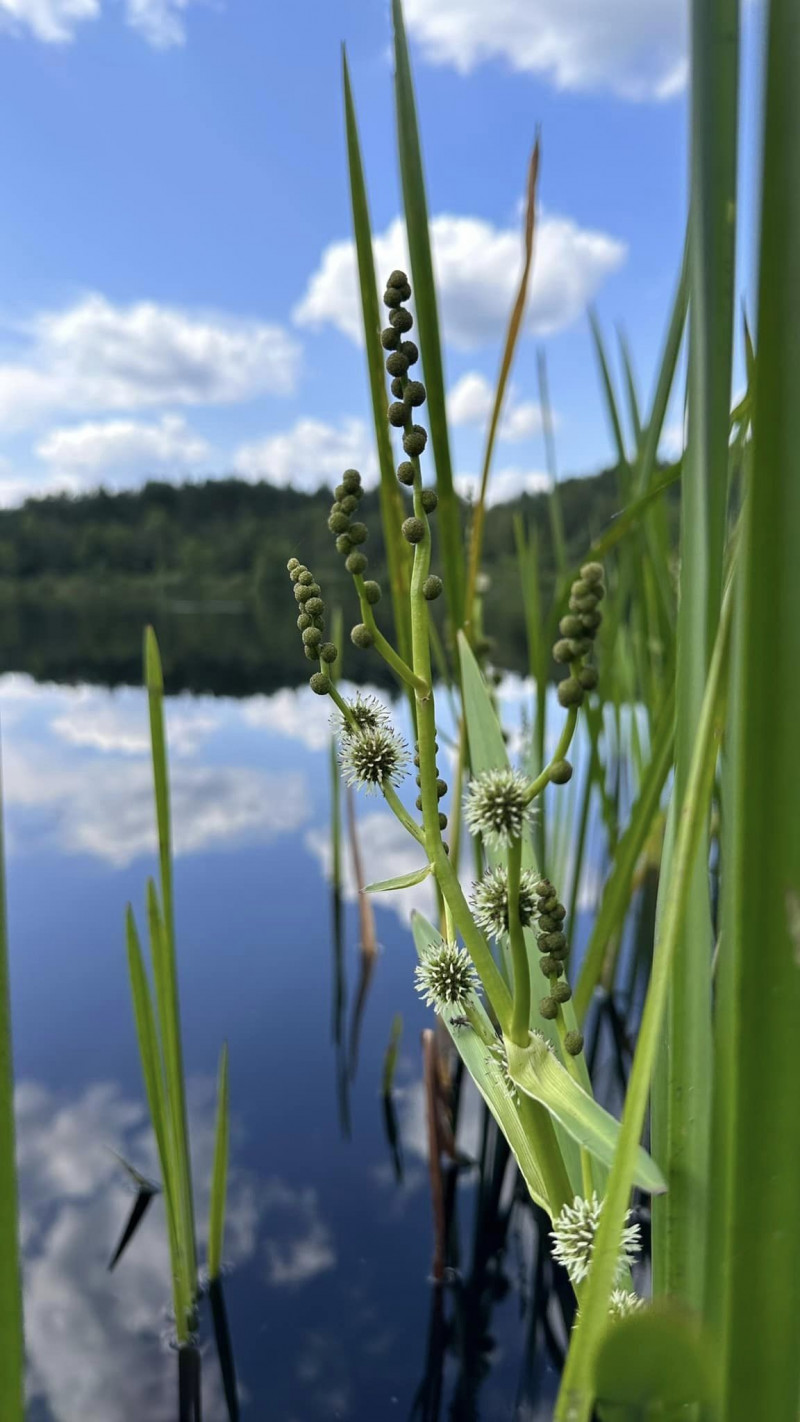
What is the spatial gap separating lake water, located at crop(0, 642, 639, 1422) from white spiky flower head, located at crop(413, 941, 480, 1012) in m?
0.68

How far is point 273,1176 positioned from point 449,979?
3.11 ft

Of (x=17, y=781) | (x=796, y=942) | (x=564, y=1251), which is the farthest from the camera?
(x=17, y=781)

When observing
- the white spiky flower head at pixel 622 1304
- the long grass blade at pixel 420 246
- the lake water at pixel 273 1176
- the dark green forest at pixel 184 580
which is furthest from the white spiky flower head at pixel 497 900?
the dark green forest at pixel 184 580

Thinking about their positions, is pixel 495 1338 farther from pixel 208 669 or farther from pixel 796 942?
pixel 208 669

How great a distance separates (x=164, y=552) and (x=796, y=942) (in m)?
25.0

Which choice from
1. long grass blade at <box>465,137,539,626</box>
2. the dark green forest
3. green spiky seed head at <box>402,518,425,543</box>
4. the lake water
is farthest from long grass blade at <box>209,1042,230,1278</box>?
the dark green forest

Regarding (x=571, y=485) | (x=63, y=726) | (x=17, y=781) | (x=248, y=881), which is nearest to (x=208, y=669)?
(x=63, y=726)

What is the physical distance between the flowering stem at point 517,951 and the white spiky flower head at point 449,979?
33 mm

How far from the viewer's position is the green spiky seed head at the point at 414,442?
28 centimetres

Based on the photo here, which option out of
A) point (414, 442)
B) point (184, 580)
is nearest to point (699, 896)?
point (414, 442)

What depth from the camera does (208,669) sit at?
7.99 metres

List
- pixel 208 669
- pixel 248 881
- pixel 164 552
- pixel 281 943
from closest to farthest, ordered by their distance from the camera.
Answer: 1. pixel 281 943
2. pixel 248 881
3. pixel 208 669
4. pixel 164 552

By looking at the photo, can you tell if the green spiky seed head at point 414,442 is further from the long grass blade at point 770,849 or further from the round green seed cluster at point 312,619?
the long grass blade at point 770,849

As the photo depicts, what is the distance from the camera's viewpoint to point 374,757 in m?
0.30
